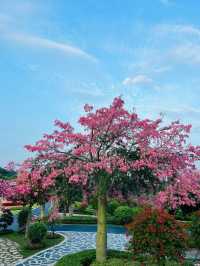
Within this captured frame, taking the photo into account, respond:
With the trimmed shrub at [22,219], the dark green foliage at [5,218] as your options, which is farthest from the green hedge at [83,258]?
the trimmed shrub at [22,219]

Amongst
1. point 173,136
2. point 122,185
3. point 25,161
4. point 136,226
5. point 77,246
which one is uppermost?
point 173,136

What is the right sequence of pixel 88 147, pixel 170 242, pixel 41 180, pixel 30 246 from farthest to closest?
pixel 30 246 < pixel 41 180 < pixel 88 147 < pixel 170 242

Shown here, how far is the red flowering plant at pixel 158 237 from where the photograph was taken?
408 inches

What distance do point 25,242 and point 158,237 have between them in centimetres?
1265

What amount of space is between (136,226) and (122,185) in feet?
9.04

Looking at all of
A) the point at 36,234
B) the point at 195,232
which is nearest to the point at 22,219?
the point at 36,234

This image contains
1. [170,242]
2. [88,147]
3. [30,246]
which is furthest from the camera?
[30,246]

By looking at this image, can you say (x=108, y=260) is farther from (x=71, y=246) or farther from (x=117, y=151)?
(x=71, y=246)

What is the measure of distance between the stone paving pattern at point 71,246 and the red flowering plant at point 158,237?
593cm

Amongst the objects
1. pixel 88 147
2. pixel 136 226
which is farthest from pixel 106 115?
pixel 136 226

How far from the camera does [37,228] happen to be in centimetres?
1881

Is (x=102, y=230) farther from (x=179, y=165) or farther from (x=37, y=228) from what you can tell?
(x=37, y=228)

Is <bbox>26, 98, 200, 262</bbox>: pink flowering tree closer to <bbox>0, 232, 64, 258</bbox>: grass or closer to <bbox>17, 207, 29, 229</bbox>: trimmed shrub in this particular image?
<bbox>0, 232, 64, 258</bbox>: grass

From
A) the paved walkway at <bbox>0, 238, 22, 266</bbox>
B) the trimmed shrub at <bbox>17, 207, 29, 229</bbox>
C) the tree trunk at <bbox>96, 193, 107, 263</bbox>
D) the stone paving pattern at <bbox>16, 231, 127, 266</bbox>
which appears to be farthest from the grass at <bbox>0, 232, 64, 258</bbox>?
the tree trunk at <bbox>96, 193, 107, 263</bbox>
